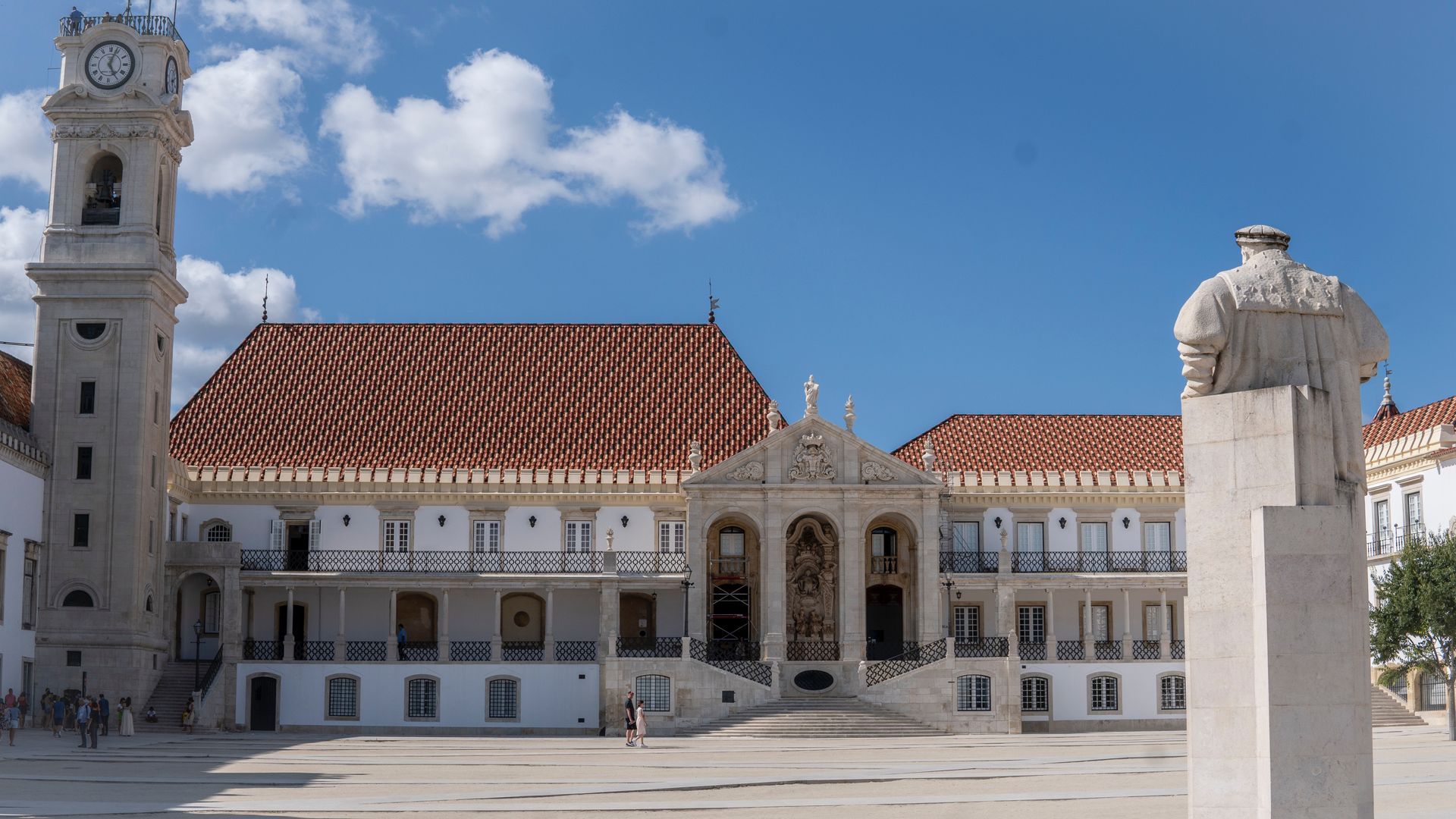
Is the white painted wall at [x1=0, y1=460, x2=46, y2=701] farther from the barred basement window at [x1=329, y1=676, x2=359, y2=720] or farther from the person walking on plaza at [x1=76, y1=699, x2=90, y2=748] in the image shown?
the barred basement window at [x1=329, y1=676, x2=359, y2=720]

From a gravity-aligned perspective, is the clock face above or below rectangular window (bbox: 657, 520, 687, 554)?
above

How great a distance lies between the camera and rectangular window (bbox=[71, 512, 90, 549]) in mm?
44656

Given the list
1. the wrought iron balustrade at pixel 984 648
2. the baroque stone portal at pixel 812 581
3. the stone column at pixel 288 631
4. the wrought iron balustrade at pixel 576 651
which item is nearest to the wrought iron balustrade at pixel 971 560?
the wrought iron balustrade at pixel 984 648

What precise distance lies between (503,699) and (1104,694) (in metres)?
16.7

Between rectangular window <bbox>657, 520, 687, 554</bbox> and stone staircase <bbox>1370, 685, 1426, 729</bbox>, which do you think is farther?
rectangular window <bbox>657, 520, 687, 554</bbox>

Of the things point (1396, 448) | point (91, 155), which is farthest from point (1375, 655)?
point (91, 155)

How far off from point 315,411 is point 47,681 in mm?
12758

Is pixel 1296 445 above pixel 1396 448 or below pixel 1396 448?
below

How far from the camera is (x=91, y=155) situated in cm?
4738

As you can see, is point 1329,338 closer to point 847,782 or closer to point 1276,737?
point 1276,737

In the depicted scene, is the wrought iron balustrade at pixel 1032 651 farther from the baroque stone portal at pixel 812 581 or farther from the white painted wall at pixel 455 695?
the white painted wall at pixel 455 695

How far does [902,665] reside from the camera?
45594mm

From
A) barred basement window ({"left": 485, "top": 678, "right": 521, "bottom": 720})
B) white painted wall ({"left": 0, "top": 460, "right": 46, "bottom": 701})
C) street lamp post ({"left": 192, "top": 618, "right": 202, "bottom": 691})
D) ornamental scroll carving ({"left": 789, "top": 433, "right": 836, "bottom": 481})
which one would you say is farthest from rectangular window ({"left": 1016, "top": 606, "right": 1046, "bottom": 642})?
white painted wall ({"left": 0, "top": 460, "right": 46, "bottom": 701})

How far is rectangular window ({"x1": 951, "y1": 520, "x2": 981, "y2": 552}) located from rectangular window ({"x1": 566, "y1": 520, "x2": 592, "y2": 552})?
10882 mm
